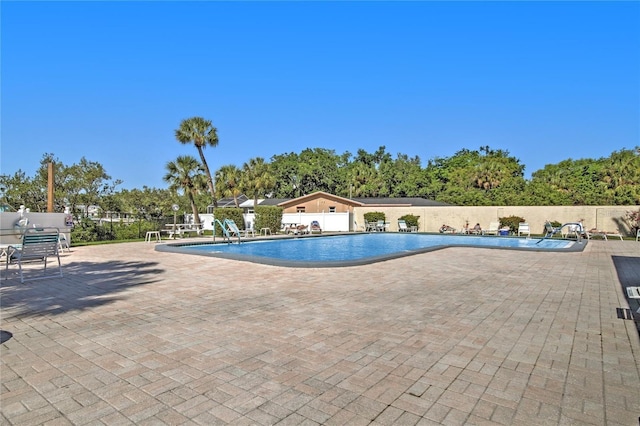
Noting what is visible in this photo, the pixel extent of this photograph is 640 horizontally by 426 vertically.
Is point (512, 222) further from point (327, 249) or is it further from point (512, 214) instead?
point (327, 249)

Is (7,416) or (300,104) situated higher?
(300,104)

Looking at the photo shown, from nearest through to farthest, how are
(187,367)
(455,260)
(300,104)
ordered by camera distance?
(187,367) → (455,260) → (300,104)

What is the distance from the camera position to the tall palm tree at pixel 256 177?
34.1 metres

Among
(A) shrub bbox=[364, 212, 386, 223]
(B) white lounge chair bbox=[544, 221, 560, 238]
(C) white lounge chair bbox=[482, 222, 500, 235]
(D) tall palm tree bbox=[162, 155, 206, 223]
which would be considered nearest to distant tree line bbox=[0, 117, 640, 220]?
(D) tall palm tree bbox=[162, 155, 206, 223]

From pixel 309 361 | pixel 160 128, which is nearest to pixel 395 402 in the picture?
pixel 309 361

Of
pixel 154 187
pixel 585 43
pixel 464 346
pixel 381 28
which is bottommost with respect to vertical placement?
pixel 464 346

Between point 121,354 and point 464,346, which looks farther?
point 464,346

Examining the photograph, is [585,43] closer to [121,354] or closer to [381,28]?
[381,28]

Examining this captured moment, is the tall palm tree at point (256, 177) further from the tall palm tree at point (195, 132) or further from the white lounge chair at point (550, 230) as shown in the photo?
the white lounge chair at point (550, 230)

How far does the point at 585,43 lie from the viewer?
14.8m

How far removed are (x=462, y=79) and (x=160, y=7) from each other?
785 inches

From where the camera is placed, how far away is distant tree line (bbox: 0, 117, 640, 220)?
21.8 metres

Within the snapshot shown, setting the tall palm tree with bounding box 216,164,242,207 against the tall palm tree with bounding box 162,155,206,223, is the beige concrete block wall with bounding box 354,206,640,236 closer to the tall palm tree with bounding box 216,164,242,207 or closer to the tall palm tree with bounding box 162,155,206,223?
the tall palm tree with bounding box 216,164,242,207

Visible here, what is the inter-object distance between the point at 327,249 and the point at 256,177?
19877 mm
